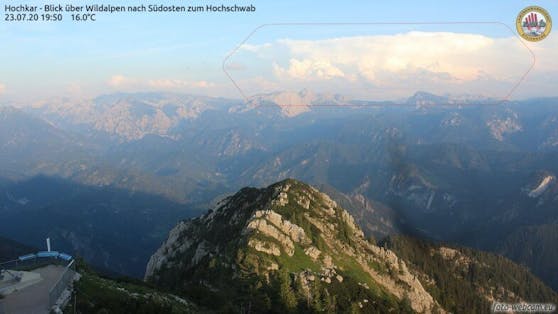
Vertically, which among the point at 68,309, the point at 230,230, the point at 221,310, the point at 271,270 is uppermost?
the point at 68,309

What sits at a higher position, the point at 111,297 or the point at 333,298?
the point at 111,297

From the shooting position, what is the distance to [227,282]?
106 m

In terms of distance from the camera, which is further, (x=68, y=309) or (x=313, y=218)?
(x=313, y=218)

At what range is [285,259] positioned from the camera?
395 feet

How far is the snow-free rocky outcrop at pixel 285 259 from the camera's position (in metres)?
105

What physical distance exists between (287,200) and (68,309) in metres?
105

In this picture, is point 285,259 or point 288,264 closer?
point 288,264

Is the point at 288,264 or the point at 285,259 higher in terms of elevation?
the point at 288,264

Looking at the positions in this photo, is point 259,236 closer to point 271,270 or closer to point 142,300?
point 271,270

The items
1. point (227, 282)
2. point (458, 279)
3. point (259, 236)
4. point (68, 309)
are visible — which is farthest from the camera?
point (458, 279)

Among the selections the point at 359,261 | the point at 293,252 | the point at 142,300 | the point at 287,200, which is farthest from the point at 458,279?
the point at 142,300

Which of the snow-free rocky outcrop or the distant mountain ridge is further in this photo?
the snow-free rocky outcrop

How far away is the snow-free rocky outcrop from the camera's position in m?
105

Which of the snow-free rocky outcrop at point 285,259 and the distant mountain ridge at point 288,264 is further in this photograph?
the snow-free rocky outcrop at point 285,259
